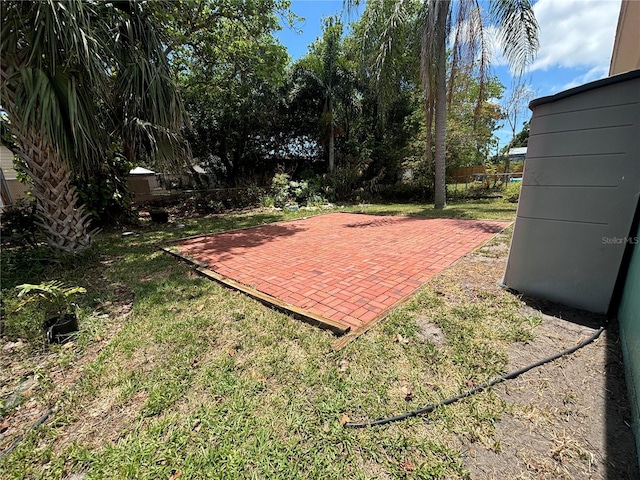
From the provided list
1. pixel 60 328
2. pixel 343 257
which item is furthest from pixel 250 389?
pixel 343 257

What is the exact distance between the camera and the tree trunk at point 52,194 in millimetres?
4504

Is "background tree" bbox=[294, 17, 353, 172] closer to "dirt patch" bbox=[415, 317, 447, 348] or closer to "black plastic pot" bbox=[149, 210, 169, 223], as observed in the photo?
"black plastic pot" bbox=[149, 210, 169, 223]

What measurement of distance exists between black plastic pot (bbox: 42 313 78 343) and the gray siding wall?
182 inches

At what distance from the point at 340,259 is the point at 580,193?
3.14m

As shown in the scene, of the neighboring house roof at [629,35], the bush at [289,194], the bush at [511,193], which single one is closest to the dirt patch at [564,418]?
the neighboring house roof at [629,35]

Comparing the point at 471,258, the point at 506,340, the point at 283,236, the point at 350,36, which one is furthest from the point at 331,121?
the point at 506,340

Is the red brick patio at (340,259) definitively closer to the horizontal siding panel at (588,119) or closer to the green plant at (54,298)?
the green plant at (54,298)

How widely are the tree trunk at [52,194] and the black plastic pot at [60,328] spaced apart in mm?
3049

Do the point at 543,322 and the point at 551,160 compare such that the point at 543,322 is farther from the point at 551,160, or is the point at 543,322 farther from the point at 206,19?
the point at 206,19

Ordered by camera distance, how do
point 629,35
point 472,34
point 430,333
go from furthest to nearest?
1. point 472,34
2. point 629,35
3. point 430,333

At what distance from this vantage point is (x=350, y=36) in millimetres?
14797

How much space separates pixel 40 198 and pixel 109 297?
8.84 ft

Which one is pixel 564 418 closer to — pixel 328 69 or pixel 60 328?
pixel 60 328

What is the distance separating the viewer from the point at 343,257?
16.1 ft
